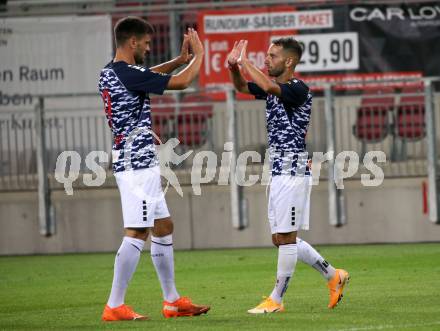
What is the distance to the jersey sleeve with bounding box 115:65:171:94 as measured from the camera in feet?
33.6

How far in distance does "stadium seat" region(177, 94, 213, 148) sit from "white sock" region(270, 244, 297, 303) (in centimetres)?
797

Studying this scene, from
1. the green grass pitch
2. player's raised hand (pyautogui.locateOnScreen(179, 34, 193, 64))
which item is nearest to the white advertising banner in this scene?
the green grass pitch

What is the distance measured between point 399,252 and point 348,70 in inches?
138

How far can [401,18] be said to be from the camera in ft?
62.7

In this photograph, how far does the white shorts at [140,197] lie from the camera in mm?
10281

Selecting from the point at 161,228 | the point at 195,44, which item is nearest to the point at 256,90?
the point at 195,44

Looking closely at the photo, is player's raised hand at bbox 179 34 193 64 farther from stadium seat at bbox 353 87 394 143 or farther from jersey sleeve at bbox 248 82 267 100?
stadium seat at bbox 353 87 394 143

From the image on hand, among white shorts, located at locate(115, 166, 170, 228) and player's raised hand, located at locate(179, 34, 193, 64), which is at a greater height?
player's raised hand, located at locate(179, 34, 193, 64)

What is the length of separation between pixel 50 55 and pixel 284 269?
32.4ft

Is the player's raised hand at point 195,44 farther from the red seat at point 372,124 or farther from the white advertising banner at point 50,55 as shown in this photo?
the white advertising banner at point 50,55

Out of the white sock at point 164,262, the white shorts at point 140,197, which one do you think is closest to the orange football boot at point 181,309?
the white sock at point 164,262

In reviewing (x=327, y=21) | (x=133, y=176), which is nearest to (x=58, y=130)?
(x=327, y=21)

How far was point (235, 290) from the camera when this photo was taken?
12.9 m

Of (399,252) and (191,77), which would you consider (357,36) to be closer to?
(399,252)
